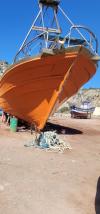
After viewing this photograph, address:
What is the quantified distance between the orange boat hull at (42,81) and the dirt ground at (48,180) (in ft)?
10.2

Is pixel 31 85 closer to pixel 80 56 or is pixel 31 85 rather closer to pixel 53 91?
pixel 53 91

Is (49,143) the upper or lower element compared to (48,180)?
upper

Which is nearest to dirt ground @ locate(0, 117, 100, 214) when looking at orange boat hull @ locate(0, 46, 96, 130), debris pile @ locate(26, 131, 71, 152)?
debris pile @ locate(26, 131, 71, 152)

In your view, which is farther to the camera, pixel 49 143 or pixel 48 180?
pixel 49 143

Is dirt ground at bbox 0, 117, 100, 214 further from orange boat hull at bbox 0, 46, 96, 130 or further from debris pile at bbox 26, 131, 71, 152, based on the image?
orange boat hull at bbox 0, 46, 96, 130

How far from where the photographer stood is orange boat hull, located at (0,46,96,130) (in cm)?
1401

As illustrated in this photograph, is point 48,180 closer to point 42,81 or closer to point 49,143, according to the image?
point 49,143

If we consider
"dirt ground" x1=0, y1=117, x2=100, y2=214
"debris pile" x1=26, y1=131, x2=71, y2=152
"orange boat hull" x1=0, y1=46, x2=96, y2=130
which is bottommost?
"dirt ground" x1=0, y1=117, x2=100, y2=214

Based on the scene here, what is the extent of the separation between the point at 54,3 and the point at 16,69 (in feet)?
11.8

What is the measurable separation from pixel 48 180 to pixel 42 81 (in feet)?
23.7

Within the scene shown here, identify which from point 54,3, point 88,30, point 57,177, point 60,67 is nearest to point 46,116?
point 60,67

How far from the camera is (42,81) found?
14633mm

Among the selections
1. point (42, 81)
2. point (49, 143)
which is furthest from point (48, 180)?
point (42, 81)

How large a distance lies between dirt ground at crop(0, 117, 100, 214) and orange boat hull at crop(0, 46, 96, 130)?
3.10 meters
